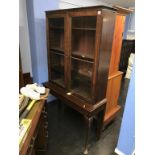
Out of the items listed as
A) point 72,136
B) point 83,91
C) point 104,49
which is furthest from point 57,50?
point 72,136

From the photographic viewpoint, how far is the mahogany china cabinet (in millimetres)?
1539

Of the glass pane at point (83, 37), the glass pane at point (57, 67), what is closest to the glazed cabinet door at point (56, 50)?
the glass pane at point (57, 67)

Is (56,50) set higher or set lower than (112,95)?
higher

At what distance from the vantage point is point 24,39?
2867mm

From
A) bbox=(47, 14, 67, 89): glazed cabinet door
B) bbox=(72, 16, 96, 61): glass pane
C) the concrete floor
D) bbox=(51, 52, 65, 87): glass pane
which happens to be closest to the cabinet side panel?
bbox=(72, 16, 96, 61): glass pane

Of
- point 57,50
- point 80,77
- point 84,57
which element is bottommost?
point 80,77

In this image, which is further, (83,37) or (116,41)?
(83,37)

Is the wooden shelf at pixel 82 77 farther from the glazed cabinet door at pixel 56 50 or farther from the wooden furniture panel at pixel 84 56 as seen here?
the glazed cabinet door at pixel 56 50

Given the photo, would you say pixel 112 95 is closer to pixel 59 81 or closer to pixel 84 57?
pixel 84 57

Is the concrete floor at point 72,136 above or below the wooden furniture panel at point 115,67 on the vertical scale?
below

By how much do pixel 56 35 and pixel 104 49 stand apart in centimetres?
117

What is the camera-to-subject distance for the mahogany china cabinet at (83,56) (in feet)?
5.05
